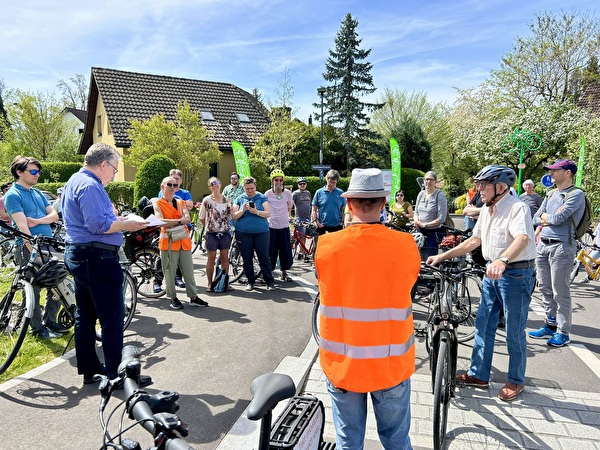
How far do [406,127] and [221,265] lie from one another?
94.9 ft

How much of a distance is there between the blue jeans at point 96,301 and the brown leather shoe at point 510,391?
347 cm

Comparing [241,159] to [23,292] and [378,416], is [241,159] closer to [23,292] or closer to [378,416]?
[23,292]

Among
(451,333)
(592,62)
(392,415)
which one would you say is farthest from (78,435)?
(592,62)

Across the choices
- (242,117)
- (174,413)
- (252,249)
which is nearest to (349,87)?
(242,117)

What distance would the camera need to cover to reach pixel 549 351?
4965mm

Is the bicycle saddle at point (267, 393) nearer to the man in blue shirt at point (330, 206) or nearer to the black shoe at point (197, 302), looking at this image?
the black shoe at point (197, 302)

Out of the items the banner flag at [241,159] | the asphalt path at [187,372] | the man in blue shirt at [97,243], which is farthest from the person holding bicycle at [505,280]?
the banner flag at [241,159]

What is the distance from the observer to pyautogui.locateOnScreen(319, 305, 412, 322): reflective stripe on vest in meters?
2.01

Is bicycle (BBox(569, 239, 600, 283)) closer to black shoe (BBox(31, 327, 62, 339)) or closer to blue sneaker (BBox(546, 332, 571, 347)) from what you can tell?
blue sneaker (BBox(546, 332, 571, 347))

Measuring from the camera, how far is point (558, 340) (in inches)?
202

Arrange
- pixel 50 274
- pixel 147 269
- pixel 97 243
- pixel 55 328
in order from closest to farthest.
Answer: pixel 97 243 < pixel 50 274 < pixel 55 328 < pixel 147 269

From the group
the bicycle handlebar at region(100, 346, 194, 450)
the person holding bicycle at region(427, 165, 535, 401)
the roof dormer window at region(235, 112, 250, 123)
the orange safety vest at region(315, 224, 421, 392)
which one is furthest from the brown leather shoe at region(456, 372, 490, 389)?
the roof dormer window at region(235, 112, 250, 123)

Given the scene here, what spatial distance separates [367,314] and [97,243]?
2.69 m

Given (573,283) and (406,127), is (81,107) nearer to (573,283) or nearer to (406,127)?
(406,127)
